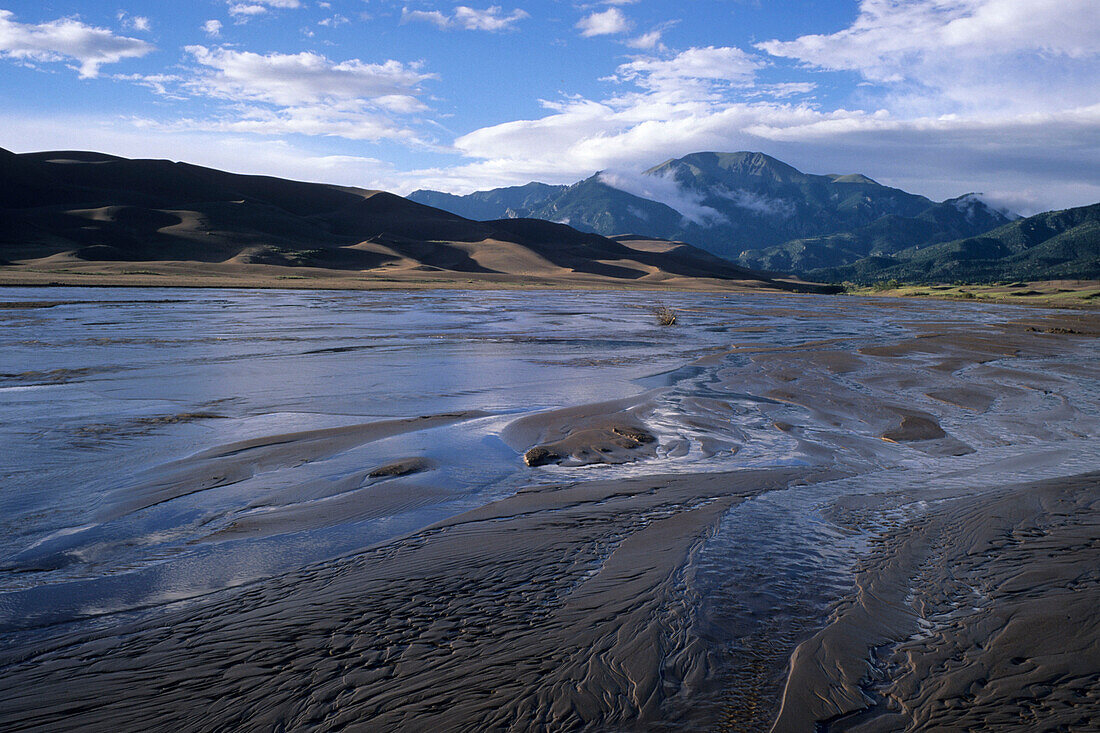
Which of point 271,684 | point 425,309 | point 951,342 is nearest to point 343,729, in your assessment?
point 271,684

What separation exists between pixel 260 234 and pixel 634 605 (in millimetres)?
133240

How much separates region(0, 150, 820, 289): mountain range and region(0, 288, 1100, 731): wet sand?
269 feet

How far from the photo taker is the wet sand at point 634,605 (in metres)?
3.79

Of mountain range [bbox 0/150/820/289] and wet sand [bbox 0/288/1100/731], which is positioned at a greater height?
mountain range [bbox 0/150/820/289]

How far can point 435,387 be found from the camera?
48.1 feet

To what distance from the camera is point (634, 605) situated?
498 cm

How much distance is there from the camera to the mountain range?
329 ft

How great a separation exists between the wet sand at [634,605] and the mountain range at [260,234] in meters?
82.0

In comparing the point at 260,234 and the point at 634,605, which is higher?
the point at 260,234

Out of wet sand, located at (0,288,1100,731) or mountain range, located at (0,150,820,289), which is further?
mountain range, located at (0,150,820,289)

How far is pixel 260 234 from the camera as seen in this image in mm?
123125

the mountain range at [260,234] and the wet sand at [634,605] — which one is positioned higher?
the mountain range at [260,234]

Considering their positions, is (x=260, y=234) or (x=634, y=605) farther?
(x=260, y=234)

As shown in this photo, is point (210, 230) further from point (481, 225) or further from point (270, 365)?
point (270, 365)
